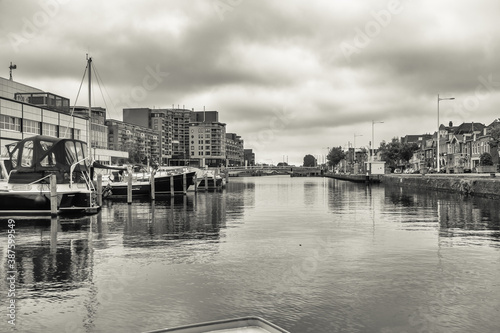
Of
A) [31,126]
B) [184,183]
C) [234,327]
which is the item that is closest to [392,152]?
[184,183]

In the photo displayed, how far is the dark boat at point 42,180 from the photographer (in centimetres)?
3203

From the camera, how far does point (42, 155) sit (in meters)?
34.0

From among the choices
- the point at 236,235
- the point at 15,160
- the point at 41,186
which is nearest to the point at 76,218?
the point at 41,186

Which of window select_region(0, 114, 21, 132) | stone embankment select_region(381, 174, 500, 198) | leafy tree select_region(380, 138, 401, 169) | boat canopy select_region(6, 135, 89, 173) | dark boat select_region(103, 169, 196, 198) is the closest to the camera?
boat canopy select_region(6, 135, 89, 173)

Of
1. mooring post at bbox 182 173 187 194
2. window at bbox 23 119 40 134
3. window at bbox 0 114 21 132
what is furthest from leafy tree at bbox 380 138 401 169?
window at bbox 0 114 21 132

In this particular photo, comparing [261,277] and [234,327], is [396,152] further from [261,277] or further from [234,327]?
[234,327]

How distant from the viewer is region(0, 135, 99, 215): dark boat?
32031 millimetres

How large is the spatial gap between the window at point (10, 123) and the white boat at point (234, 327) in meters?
75.4

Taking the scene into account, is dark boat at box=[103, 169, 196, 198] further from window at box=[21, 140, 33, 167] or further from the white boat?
the white boat

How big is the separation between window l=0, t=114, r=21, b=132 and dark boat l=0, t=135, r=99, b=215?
43301 mm

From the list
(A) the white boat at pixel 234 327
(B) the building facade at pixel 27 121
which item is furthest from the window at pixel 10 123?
(A) the white boat at pixel 234 327

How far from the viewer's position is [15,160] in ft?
114

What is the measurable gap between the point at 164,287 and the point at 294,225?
1584cm

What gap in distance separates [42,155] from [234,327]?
1205 inches
